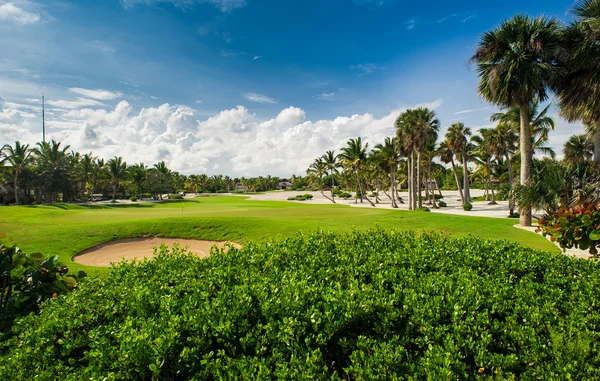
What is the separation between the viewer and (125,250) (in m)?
18.0

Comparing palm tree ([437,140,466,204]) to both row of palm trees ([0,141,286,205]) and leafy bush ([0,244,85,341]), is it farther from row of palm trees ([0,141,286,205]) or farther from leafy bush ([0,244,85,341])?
row of palm trees ([0,141,286,205])

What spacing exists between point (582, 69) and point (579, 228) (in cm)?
2081

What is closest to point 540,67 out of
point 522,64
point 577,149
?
point 522,64

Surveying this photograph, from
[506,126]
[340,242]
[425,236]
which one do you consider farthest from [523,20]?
[506,126]

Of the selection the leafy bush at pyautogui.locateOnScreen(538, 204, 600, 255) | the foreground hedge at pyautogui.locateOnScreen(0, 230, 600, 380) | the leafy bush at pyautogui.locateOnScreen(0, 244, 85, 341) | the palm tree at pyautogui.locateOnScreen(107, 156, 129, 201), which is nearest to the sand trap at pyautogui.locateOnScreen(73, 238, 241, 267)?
the leafy bush at pyautogui.locateOnScreen(0, 244, 85, 341)

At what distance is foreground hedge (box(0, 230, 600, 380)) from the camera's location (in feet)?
7.94

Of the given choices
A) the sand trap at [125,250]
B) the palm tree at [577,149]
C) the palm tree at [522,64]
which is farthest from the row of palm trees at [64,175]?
the palm tree at [577,149]

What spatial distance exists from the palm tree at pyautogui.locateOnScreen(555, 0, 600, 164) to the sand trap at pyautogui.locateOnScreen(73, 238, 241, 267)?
78.3 ft

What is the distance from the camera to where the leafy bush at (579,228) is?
4.77 meters

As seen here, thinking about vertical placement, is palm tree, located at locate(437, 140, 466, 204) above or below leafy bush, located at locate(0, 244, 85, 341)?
above

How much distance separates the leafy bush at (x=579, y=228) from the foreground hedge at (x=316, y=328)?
34.5 inches

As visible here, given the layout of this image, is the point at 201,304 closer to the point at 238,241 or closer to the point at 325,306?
the point at 325,306

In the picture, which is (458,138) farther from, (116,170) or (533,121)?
(116,170)

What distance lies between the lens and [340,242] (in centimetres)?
607
